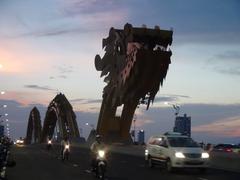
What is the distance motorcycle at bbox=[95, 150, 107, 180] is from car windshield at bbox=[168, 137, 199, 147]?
6.25m

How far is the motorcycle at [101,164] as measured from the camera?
72.3 feet

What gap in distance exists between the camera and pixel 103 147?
22766 millimetres

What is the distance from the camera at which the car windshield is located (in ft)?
92.2

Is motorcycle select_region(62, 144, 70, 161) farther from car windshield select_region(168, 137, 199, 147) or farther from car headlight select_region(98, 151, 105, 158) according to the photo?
car headlight select_region(98, 151, 105, 158)

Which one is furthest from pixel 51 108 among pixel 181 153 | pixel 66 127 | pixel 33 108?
pixel 181 153

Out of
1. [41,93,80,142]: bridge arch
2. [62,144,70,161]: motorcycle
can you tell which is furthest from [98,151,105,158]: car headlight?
[41,93,80,142]: bridge arch

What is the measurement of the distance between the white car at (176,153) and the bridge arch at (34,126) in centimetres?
14045

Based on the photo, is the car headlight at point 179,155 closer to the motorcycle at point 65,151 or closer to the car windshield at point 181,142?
the car windshield at point 181,142

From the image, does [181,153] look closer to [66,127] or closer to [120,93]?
[120,93]

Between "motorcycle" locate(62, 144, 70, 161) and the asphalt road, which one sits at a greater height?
"motorcycle" locate(62, 144, 70, 161)

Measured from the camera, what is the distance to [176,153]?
87.8 ft

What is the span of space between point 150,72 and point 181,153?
136 ft

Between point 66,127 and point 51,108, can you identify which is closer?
point 66,127

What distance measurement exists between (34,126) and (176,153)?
155 m
